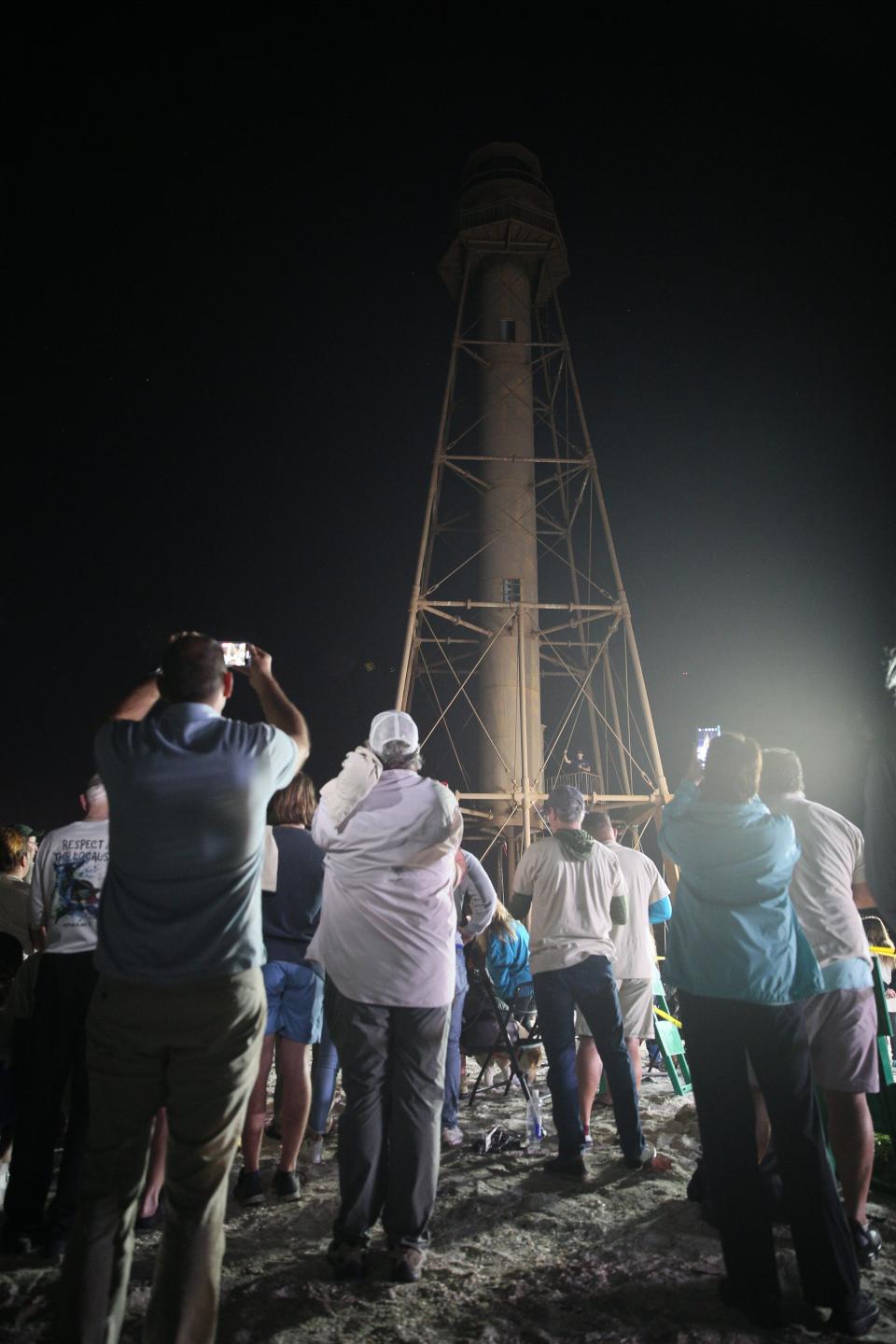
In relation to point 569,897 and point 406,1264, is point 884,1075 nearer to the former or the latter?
point 569,897

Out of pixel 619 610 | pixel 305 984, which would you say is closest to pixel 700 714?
pixel 619 610

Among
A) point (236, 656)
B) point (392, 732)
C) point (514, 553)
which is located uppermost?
point (514, 553)

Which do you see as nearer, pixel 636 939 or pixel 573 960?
pixel 573 960

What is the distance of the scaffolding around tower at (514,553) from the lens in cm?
1692

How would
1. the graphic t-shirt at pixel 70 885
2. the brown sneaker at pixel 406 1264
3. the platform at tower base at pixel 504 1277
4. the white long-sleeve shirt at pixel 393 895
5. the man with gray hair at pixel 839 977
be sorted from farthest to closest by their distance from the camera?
the graphic t-shirt at pixel 70 885, the white long-sleeve shirt at pixel 393 895, the man with gray hair at pixel 839 977, the brown sneaker at pixel 406 1264, the platform at tower base at pixel 504 1277

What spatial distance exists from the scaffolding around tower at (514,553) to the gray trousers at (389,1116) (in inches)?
461

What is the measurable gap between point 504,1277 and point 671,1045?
3.45 metres

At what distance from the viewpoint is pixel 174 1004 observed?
2.27m

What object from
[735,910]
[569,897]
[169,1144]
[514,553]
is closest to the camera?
[169,1144]

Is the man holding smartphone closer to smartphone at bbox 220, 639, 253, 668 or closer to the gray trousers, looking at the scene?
smartphone at bbox 220, 639, 253, 668

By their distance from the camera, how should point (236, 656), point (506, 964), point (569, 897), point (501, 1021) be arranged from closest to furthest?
point (236, 656), point (569, 897), point (501, 1021), point (506, 964)

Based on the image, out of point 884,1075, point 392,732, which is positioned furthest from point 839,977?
point 392,732

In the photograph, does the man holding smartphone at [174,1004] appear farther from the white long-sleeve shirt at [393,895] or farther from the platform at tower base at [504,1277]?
the white long-sleeve shirt at [393,895]

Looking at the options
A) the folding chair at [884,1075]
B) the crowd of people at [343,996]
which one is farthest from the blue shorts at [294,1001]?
the folding chair at [884,1075]
